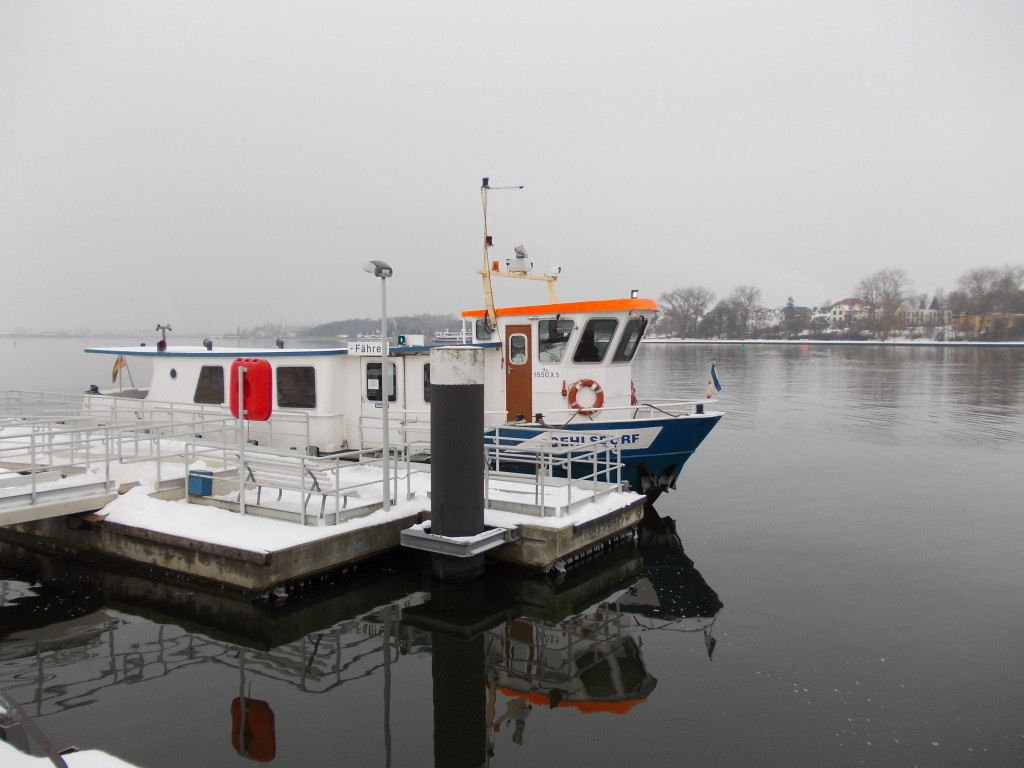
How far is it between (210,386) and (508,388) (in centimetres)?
673

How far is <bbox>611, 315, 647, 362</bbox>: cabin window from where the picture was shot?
563 inches

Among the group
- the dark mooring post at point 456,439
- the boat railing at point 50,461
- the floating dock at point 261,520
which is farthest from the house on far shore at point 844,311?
the boat railing at point 50,461

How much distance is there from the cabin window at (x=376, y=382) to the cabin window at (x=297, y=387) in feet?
3.79

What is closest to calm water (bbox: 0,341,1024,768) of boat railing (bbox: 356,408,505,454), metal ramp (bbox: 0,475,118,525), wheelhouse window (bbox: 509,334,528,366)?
metal ramp (bbox: 0,475,118,525)

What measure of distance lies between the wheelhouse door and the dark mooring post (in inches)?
210

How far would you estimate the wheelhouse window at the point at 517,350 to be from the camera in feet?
48.3

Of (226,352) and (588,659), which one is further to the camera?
(226,352)

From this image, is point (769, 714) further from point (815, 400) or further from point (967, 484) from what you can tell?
point (815, 400)

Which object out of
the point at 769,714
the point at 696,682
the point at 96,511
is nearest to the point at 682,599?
the point at 696,682

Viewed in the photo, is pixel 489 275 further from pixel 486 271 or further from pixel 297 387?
pixel 297 387

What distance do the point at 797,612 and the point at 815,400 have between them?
2975cm

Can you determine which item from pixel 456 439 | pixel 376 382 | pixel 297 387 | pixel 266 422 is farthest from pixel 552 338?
pixel 266 422

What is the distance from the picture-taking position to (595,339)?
14.3m

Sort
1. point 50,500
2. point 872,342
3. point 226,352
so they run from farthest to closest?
1. point 872,342
2. point 226,352
3. point 50,500
